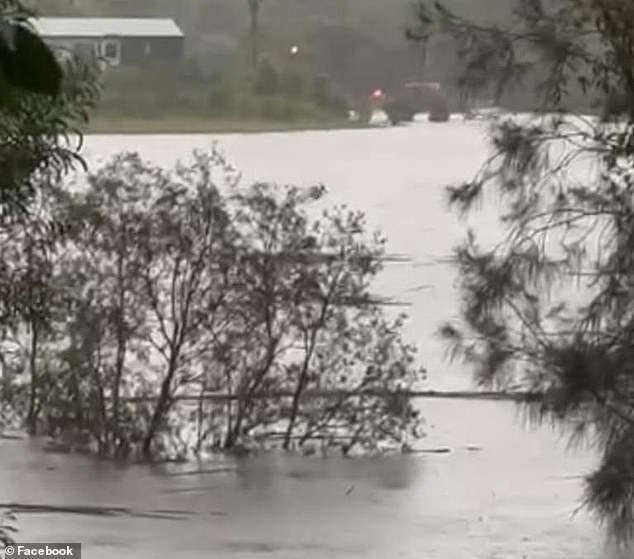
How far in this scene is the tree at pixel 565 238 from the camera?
10.9 ft

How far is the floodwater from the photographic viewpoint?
14.3 ft

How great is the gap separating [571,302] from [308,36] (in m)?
2.84

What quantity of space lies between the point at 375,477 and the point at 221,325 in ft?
2.51

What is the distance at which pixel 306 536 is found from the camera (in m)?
4.48

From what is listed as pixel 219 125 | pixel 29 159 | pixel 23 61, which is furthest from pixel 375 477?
pixel 23 61

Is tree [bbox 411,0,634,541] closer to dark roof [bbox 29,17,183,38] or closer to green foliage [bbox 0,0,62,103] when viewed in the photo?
dark roof [bbox 29,17,183,38]

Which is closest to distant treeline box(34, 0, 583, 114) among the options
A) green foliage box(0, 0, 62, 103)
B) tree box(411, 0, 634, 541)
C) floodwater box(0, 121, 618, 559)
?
floodwater box(0, 121, 618, 559)

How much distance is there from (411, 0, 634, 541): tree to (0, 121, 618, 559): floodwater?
0.83 ft

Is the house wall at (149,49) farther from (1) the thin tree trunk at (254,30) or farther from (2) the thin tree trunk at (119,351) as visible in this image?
(2) the thin tree trunk at (119,351)

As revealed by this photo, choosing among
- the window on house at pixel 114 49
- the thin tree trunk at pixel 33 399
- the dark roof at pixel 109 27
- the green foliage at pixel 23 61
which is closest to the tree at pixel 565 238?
the dark roof at pixel 109 27

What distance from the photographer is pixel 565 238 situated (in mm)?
3664

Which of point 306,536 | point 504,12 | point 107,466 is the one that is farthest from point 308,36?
point 504,12

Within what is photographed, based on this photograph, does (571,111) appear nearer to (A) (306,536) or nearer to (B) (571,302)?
(B) (571,302)

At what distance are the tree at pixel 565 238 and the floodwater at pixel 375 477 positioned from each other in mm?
252
